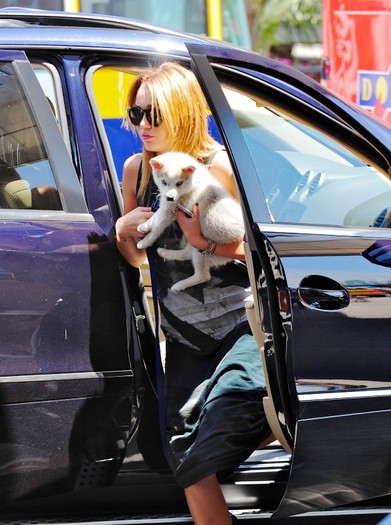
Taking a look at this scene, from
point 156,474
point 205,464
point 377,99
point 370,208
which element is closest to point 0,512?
point 156,474

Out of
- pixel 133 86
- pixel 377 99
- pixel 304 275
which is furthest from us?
pixel 377 99

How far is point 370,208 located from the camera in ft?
10.4

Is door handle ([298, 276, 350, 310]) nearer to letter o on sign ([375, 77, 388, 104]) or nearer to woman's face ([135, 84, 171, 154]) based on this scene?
woman's face ([135, 84, 171, 154])

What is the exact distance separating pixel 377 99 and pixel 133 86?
538cm

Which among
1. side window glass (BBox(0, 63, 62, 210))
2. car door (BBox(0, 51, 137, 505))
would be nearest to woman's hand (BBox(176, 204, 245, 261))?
car door (BBox(0, 51, 137, 505))

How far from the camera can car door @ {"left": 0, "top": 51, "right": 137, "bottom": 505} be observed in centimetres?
289

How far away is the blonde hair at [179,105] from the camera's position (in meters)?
2.89

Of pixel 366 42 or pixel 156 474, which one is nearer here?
pixel 156 474

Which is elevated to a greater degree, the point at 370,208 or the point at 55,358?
the point at 370,208

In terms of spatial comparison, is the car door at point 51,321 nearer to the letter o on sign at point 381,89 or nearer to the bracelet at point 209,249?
the bracelet at point 209,249

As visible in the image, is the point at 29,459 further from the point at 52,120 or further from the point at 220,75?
the point at 220,75

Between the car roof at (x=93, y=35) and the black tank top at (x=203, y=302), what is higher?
the car roof at (x=93, y=35)

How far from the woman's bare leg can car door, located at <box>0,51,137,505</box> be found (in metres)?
0.28

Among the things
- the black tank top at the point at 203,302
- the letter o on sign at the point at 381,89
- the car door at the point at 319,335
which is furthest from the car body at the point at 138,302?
the letter o on sign at the point at 381,89
